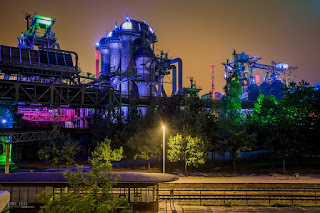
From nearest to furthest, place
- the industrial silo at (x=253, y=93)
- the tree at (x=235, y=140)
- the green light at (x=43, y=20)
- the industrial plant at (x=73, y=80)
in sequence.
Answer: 1. the tree at (x=235, y=140)
2. the industrial plant at (x=73, y=80)
3. the green light at (x=43, y=20)
4. the industrial silo at (x=253, y=93)

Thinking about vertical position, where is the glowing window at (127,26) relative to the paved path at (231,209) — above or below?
above

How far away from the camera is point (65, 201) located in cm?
1344

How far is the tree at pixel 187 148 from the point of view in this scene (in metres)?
38.8

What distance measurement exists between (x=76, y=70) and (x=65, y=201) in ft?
195

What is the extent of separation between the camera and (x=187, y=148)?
39188 mm

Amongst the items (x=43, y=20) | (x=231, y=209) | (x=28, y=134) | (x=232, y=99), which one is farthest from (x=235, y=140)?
(x=43, y=20)

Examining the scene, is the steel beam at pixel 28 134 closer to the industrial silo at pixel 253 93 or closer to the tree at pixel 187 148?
the tree at pixel 187 148

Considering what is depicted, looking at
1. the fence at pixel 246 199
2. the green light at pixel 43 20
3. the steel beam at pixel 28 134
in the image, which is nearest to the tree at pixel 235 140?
the fence at pixel 246 199

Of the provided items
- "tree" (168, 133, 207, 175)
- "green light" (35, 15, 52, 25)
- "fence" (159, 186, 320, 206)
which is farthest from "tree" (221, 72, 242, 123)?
"green light" (35, 15, 52, 25)

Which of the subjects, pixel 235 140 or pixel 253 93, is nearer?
pixel 235 140

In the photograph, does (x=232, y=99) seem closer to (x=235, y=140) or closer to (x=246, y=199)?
(x=235, y=140)

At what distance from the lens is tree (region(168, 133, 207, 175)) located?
38.8m

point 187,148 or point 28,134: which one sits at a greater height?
point 28,134

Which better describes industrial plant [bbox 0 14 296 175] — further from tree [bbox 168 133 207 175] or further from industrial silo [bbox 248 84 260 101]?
industrial silo [bbox 248 84 260 101]
